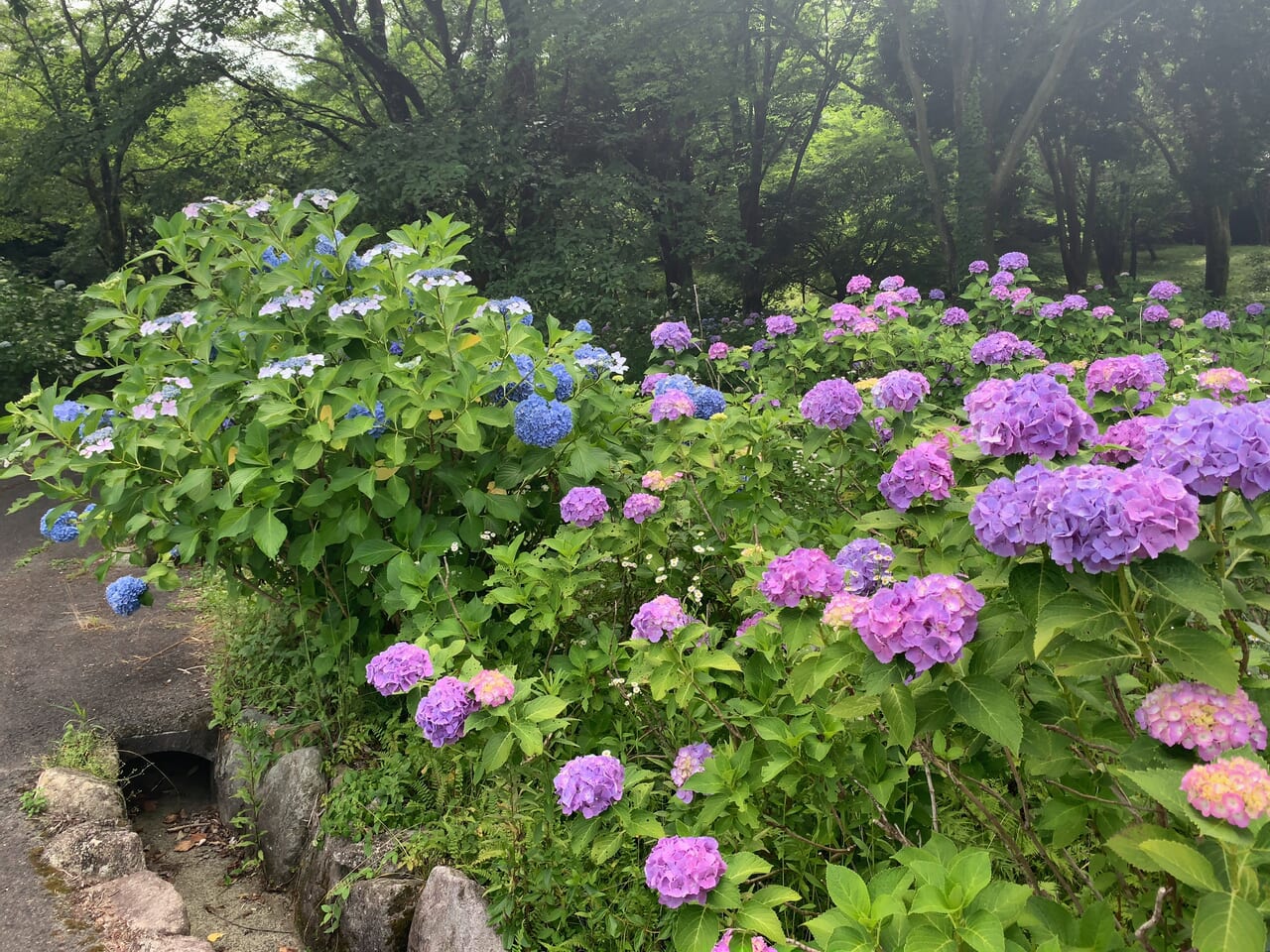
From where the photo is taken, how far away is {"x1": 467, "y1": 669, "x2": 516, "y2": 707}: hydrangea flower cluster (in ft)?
5.67

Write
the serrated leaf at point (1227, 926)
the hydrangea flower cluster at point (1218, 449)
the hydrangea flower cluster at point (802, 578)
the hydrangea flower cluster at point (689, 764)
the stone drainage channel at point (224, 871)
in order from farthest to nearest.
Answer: the stone drainage channel at point (224, 871), the hydrangea flower cluster at point (689, 764), the hydrangea flower cluster at point (802, 578), the hydrangea flower cluster at point (1218, 449), the serrated leaf at point (1227, 926)

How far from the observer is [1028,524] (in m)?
1.06

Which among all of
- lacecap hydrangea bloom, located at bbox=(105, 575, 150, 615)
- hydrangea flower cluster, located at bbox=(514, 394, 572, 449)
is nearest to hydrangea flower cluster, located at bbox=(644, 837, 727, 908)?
hydrangea flower cluster, located at bbox=(514, 394, 572, 449)

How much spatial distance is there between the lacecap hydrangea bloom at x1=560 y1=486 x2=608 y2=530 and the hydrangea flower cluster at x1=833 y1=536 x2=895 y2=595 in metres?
0.90

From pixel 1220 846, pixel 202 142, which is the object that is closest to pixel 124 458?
pixel 1220 846

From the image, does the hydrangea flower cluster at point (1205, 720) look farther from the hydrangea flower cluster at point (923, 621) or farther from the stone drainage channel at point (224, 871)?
the stone drainage channel at point (224, 871)

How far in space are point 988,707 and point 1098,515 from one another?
350 millimetres

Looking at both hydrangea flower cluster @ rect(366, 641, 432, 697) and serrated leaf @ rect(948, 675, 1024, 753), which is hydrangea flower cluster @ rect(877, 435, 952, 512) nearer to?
serrated leaf @ rect(948, 675, 1024, 753)

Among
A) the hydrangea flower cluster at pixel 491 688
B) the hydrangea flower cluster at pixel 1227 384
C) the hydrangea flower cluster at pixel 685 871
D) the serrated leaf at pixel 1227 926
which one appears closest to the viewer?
the serrated leaf at pixel 1227 926

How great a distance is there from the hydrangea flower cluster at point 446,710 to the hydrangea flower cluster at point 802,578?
704 mm

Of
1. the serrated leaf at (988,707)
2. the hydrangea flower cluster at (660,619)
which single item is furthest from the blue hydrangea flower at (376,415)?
the serrated leaf at (988,707)

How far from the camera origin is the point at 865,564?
160 centimetres

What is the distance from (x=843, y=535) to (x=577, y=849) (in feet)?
3.75

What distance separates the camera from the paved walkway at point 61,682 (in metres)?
2.56
